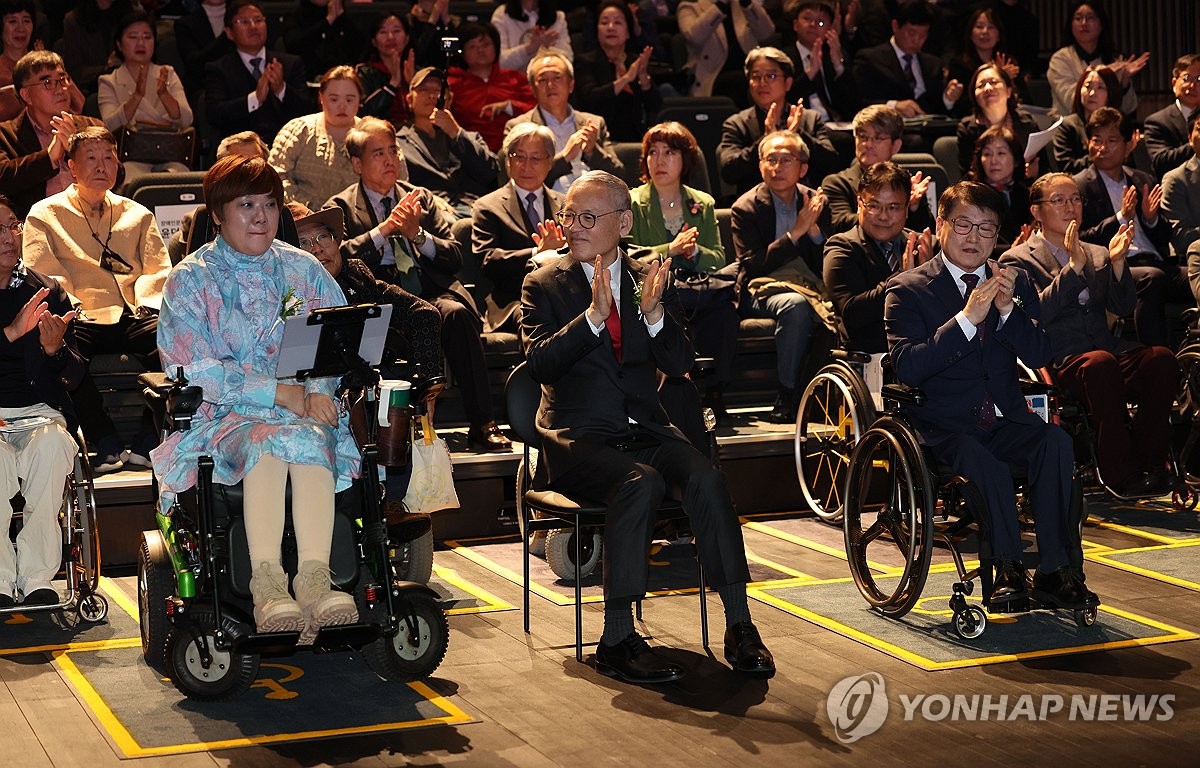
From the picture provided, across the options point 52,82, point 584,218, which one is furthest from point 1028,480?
point 52,82

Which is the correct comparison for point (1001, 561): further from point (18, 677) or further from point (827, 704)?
point (18, 677)

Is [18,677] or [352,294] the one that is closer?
[18,677]

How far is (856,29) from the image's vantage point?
9164 mm

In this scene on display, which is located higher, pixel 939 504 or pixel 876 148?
pixel 876 148

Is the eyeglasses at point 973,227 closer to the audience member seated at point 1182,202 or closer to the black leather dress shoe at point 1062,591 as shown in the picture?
the black leather dress shoe at point 1062,591

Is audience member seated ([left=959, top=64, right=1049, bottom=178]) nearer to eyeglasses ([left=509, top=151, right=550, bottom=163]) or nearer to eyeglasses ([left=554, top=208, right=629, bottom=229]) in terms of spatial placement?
eyeglasses ([left=509, top=151, right=550, bottom=163])

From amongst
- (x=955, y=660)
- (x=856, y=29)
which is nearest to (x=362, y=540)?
(x=955, y=660)

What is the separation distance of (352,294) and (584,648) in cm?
139

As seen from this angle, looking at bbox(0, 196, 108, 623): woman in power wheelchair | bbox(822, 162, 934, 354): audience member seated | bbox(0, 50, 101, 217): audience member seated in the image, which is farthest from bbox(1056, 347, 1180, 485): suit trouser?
bbox(0, 50, 101, 217): audience member seated

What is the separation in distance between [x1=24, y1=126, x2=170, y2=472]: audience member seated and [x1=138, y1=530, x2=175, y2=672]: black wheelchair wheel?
1596 mm

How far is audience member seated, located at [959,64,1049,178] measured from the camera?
7930 mm

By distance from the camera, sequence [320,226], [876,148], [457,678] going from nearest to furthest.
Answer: [457,678] < [320,226] < [876,148]

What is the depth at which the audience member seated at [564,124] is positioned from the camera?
23.0 feet

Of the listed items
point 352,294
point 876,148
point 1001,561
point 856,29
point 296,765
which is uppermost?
point 856,29
